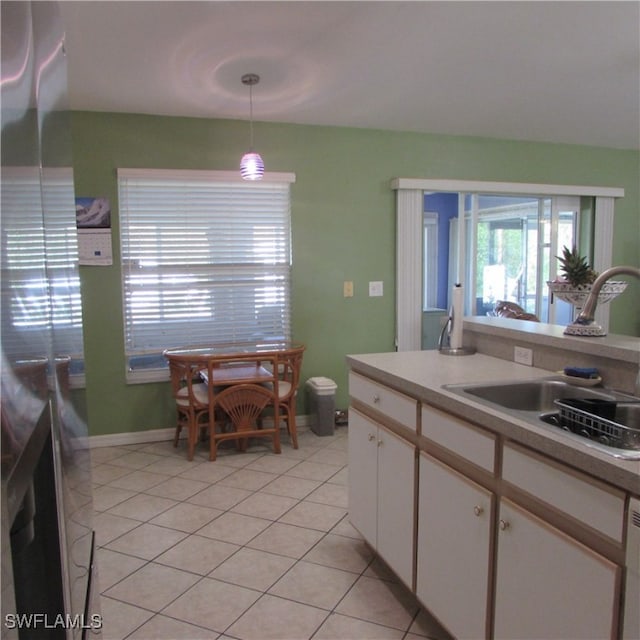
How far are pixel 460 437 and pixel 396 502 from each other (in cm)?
56

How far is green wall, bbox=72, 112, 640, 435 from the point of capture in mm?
3930

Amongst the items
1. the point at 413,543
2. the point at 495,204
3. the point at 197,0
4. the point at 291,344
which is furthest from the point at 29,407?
the point at 495,204

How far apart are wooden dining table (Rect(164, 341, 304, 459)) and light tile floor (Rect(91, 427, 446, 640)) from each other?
1.41ft

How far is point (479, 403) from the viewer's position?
160cm

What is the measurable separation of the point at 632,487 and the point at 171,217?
3.68m

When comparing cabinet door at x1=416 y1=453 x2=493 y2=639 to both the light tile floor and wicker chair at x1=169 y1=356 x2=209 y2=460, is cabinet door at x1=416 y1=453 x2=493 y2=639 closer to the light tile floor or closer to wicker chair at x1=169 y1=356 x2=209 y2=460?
the light tile floor

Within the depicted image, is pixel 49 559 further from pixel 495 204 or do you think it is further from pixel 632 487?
pixel 495 204

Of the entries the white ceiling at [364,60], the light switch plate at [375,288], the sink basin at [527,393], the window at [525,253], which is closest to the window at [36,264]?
the sink basin at [527,393]

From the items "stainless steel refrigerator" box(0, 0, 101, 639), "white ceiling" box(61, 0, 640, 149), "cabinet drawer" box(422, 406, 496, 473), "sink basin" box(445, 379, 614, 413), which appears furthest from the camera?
"white ceiling" box(61, 0, 640, 149)

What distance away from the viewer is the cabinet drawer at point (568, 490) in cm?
111

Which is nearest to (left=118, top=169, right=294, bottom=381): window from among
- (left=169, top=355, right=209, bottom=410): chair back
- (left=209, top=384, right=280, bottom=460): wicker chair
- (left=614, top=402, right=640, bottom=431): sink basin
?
(left=169, top=355, right=209, bottom=410): chair back

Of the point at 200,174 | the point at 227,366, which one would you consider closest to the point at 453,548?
the point at 227,366

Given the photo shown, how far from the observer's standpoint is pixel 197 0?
2.30 metres

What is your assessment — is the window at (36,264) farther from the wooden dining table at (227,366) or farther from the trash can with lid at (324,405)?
the trash can with lid at (324,405)
